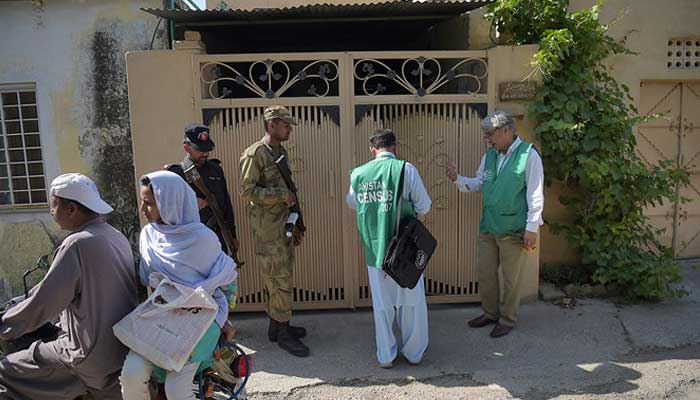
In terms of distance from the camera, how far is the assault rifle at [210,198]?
13.5 ft

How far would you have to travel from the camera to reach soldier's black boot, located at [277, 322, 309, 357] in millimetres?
4391

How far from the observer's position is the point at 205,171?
4238 millimetres

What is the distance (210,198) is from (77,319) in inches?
68.2

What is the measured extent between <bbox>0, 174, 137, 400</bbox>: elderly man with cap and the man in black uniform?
1.44 metres

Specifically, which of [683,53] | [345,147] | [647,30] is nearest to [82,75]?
[345,147]

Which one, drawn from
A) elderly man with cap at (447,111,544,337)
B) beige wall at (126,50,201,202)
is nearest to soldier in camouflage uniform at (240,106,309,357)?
beige wall at (126,50,201,202)

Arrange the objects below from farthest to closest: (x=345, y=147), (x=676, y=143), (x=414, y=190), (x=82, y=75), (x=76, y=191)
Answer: (x=82, y=75), (x=676, y=143), (x=345, y=147), (x=414, y=190), (x=76, y=191)

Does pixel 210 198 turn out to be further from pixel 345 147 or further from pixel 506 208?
pixel 506 208

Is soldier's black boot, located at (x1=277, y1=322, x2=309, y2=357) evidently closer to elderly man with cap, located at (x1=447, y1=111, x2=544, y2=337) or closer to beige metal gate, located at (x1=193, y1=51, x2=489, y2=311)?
beige metal gate, located at (x1=193, y1=51, x2=489, y2=311)

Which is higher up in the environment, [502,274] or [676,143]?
[676,143]

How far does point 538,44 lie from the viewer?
16.5 ft

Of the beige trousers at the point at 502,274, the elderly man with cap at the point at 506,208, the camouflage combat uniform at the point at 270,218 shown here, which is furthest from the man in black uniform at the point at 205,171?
the beige trousers at the point at 502,274

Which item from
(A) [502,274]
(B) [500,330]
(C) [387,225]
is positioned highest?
(C) [387,225]

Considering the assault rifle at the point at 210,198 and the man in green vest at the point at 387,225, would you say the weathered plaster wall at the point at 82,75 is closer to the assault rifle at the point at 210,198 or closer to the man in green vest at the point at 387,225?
the assault rifle at the point at 210,198
